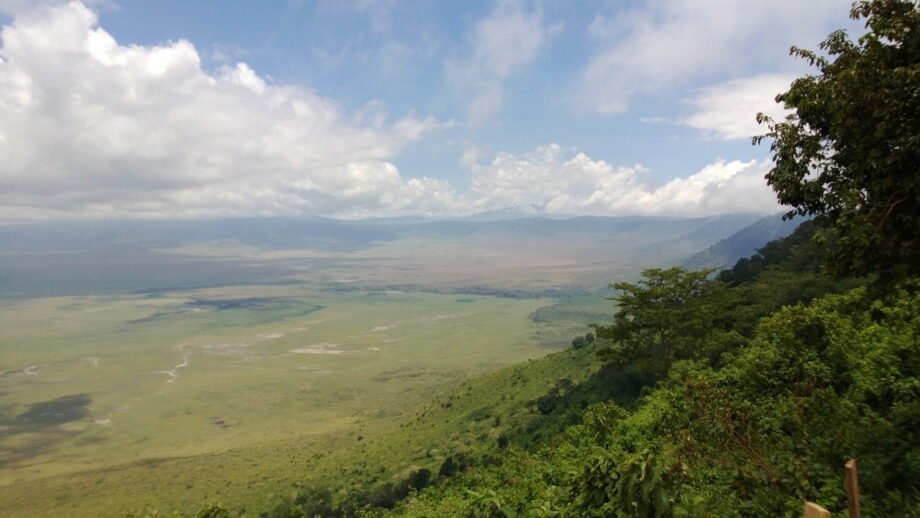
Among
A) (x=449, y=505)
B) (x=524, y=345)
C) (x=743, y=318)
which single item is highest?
(x=743, y=318)

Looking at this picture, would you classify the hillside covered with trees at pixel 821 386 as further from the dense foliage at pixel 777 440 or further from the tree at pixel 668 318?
the tree at pixel 668 318

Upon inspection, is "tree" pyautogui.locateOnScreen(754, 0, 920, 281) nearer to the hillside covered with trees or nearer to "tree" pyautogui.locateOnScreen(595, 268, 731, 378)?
the hillside covered with trees

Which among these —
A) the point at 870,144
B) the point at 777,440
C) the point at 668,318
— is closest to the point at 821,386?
the point at 777,440

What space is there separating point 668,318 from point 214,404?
3993 inches

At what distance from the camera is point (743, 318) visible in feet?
95.0

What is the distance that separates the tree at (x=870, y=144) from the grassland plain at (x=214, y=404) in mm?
41161

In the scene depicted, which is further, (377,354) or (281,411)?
(377,354)

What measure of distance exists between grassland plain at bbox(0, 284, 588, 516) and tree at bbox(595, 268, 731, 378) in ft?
82.9

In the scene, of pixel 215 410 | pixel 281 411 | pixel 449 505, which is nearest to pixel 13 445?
pixel 215 410

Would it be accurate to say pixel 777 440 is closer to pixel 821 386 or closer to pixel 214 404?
pixel 821 386

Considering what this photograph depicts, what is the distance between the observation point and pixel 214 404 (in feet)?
335

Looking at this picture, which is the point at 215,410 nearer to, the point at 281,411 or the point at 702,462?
the point at 281,411

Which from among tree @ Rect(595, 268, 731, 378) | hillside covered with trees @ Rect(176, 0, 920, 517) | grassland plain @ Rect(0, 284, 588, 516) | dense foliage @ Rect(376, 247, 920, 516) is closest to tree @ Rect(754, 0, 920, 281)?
hillside covered with trees @ Rect(176, 0, 920, 517)

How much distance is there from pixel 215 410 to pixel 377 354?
55.3 meters
